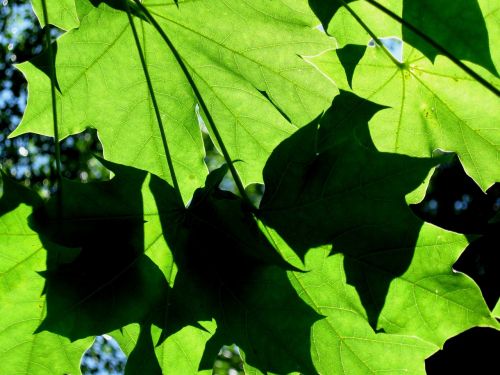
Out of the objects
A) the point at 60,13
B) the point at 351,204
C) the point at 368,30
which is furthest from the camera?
the point at 60,13

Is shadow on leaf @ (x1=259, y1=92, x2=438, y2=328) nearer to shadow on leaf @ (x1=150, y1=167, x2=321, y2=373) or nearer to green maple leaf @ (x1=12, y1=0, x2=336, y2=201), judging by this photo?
shadow on leaf @ (x1=150, y1=167, x2=321, y2=373)

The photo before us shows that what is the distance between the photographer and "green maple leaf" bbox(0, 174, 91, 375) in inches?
42.9

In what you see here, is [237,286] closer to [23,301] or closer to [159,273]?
[159,273]

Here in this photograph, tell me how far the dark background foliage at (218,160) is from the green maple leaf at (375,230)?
22.3 feet

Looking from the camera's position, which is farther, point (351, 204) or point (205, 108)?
point (205, 108)

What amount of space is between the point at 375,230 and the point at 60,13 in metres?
0.92

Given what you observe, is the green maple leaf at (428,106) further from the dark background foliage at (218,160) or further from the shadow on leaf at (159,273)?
the dark background foliage at (218,160)

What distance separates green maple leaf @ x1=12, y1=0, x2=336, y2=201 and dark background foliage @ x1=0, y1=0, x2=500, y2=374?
6.22m

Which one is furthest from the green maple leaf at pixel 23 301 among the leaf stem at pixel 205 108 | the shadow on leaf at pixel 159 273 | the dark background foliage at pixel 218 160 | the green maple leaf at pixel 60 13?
the dark background foliage at pixel 218 160

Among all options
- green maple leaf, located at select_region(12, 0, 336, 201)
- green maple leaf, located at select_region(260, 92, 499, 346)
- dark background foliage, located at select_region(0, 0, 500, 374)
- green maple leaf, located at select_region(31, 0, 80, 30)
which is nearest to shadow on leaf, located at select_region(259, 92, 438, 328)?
green maple leaf, located at select_region(260, 92, 499, 346)

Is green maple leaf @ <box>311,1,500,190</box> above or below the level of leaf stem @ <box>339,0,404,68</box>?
below

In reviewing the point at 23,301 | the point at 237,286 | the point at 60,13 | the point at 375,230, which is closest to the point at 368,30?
the point at 375,230

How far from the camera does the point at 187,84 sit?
160cm

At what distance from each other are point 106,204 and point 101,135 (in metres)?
0.48
